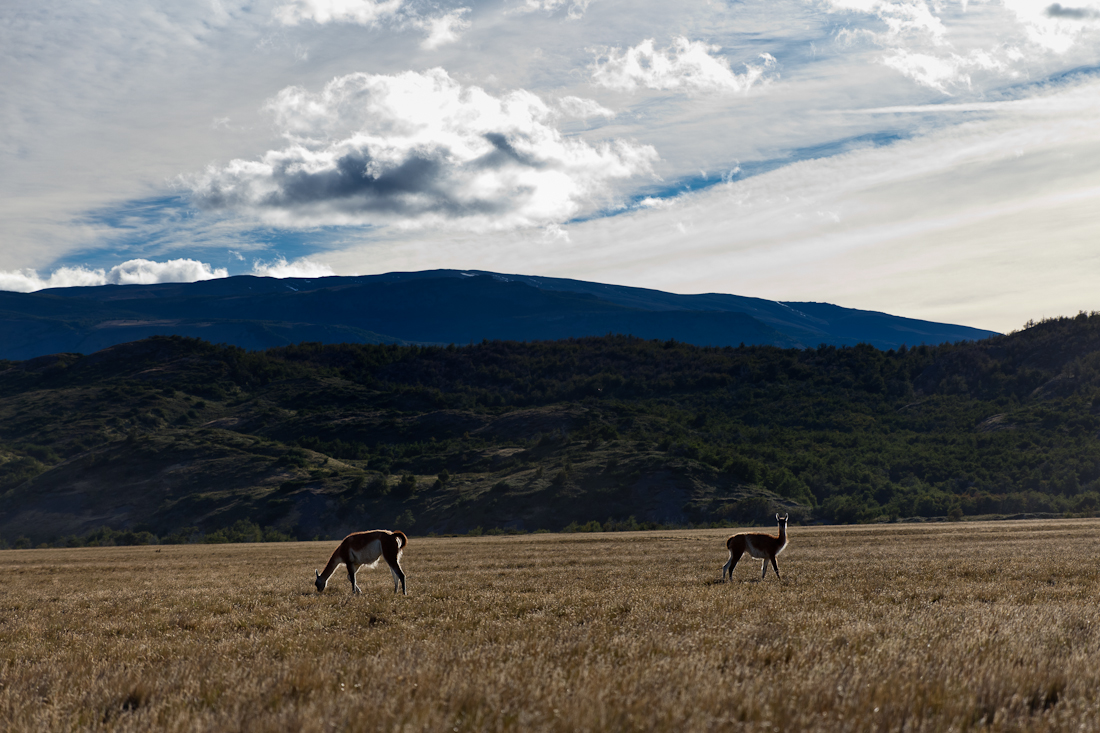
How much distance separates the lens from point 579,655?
7.86 metres

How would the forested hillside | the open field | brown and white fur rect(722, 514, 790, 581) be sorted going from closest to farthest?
1. the open field
2. brown and white fur rect(722, 514, 790, 581)
3. the forested hillside

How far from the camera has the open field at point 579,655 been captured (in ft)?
17.6

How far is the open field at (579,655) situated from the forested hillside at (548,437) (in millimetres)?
58322

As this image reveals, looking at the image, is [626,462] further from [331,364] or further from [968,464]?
[331,364]

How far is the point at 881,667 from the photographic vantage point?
21.9 feet

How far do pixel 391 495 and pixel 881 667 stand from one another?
8246 centimetres

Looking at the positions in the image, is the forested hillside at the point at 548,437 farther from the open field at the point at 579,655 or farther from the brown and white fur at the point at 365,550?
the open field at the point at 579,655

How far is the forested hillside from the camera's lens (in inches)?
3125

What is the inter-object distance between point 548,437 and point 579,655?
310 ft

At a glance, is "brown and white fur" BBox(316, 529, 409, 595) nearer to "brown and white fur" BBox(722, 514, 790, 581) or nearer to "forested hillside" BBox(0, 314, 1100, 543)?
"brown and white fur" BBox(722, 514, 790, 581)

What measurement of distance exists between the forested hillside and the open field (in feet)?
191

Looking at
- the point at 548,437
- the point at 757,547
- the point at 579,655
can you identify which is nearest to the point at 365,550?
the point at 757,547

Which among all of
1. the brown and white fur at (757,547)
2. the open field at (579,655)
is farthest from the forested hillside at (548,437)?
the open field at (579,655)

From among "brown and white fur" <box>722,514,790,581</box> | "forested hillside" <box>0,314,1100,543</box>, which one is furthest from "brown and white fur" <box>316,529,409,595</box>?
Result: "forested hillside" <box>0,314,1100,543</box>
